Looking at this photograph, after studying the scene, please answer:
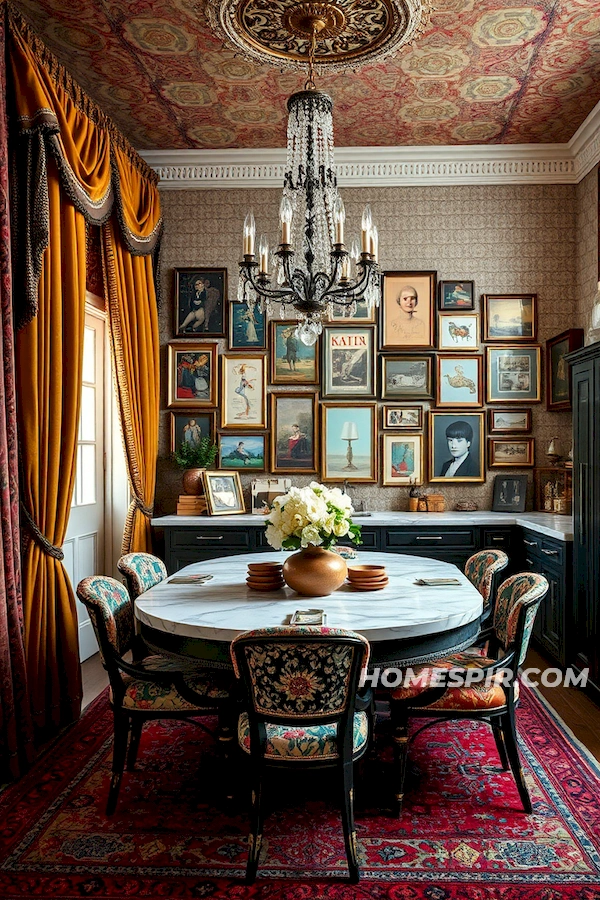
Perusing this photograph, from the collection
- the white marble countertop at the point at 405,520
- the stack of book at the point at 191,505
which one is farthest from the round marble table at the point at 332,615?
the stack of book at the point at 191,505

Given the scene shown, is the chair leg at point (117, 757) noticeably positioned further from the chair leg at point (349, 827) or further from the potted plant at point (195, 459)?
the potted plant at point (195, 459)

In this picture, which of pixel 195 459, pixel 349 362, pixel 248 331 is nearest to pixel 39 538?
pixel 195 459

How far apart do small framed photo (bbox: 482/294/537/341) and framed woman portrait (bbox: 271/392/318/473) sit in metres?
1.56

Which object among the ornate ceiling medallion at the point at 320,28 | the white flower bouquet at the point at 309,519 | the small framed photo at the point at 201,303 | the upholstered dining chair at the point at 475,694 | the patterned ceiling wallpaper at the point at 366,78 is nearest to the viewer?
the upholstered dining chair at the point at 475,694

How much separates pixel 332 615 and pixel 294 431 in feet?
10.6

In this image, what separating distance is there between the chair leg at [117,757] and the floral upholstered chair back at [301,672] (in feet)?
2.74

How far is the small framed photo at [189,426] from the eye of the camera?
5.89m

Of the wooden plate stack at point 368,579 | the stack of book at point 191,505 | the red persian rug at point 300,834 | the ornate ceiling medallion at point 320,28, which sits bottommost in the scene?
the red persian rug at point 300,834

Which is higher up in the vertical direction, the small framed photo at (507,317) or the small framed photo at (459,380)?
the small framed photo at (507,317)

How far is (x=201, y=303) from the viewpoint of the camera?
591cm

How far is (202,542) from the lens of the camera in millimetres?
5336

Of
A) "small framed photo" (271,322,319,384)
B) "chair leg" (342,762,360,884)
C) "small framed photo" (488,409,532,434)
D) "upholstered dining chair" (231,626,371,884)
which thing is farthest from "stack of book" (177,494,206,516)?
"chair leg" (342,762,360,884)

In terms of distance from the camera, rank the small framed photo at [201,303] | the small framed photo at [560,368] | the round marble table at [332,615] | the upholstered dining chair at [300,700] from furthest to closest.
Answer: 1. the small framed photo at [201,303]
2. the small framed photo at [560,368]
3. the round marble table at [332,615]
4. the upholstered dining chair at [300,700]

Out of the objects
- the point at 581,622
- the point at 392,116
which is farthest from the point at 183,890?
the point at 392,116
